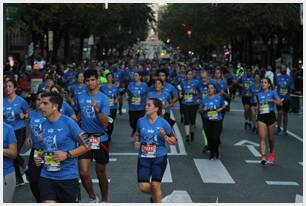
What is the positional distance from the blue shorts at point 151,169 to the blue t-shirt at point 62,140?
4.71 feet

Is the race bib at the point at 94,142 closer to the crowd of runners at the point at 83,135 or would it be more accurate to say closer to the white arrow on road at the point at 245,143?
the crowd of runners at the point at 83,135

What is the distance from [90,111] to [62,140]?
2.16 meters

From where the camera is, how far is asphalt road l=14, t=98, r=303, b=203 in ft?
29.1

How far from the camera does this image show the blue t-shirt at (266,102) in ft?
38.0

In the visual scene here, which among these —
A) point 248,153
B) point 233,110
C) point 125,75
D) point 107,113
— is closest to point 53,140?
point 107,113

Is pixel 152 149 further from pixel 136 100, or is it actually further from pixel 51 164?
pixel 136 100

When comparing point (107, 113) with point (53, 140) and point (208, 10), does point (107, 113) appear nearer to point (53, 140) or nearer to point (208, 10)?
point (53, 140)

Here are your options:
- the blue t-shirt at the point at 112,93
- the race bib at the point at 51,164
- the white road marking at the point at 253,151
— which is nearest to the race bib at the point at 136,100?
the blue t-shirt at the point at 112,93

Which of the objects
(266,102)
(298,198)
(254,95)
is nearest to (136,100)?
(254,95)

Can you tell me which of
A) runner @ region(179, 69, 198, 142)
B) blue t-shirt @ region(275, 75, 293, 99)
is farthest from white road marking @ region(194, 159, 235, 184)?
blue t-shirt @ region(275, 75, 293, 99)

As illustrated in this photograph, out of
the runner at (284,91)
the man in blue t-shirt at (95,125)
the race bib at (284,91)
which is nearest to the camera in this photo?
the man in blue t-shirt at (95,125)

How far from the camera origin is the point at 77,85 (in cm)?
1403

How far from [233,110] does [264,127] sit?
11991 mm

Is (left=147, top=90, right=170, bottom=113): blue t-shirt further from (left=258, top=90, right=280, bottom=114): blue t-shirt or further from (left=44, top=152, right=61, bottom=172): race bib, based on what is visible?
(left=44, top=152, right=61, bottom=172): race bib
